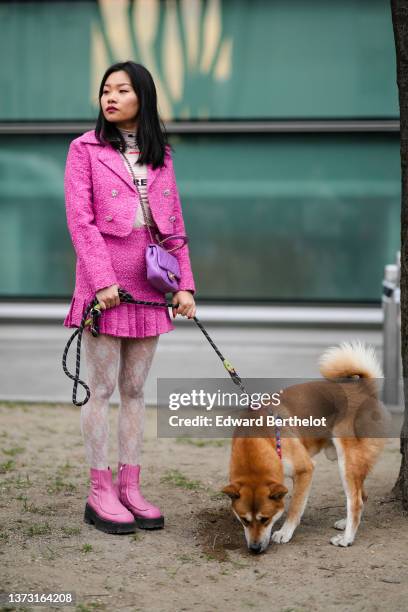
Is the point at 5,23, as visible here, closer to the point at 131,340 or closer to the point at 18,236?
the point at 18,236

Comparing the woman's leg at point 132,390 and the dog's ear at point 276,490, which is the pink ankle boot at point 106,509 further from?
the dog's ear at point 276,490

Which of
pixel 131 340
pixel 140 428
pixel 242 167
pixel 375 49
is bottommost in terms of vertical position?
pixel 140 428

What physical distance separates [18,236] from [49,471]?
13.8 feet

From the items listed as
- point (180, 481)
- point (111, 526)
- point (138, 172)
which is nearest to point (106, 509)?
point (111, 526)

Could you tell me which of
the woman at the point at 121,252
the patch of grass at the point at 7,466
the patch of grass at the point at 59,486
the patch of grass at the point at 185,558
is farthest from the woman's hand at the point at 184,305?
the patch of grass at the point at 7,466

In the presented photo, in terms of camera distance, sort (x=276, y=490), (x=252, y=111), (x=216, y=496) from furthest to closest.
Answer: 1. (x=252, y=111)
2. (x=216, y=496)
3. (x=276, y=490)

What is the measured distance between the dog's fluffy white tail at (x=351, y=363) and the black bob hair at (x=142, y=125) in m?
1.22

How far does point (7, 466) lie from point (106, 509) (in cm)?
134

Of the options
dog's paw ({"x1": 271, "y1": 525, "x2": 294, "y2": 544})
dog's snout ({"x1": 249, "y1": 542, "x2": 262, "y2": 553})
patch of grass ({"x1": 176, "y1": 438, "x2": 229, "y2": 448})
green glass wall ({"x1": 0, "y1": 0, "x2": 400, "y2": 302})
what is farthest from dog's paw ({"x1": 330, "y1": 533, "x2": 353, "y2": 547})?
green glass wall ({"x1": 0, "y1": 0, "x2": 400, "y2": 302})

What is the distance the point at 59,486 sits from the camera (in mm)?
4902

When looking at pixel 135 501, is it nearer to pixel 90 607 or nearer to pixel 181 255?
pixel 90 607

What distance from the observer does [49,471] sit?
525 cm

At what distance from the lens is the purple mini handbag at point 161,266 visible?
3.97 meters

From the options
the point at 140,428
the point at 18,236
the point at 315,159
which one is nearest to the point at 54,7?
the point at 18,236
